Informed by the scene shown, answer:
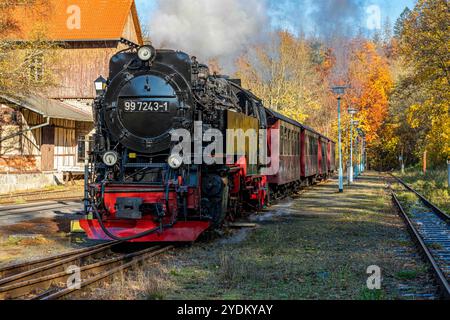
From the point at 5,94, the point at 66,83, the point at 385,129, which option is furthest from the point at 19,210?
the point at 385,129

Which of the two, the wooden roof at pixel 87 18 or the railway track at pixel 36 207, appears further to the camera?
the wooden roof at pixel 87 18

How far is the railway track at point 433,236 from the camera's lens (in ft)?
25.7

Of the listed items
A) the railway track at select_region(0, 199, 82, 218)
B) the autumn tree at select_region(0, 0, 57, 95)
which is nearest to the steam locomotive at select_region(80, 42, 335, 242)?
the railway track at select_region(0, 199, 82, 218)

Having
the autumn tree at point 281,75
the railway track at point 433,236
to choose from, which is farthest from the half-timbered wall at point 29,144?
the railway track at point 433,236

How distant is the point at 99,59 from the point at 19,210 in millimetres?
20007

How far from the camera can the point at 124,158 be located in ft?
35.8

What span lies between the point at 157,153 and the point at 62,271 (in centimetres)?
333

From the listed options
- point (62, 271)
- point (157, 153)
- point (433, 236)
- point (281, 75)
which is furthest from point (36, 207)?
point (281, 75)

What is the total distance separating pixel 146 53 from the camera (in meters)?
10.6

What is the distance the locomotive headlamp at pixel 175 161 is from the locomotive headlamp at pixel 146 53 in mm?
1940

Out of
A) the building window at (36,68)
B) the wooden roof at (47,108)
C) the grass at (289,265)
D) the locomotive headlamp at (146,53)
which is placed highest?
the building window at (36,68)

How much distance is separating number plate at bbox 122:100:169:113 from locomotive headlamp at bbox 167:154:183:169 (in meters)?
0.98

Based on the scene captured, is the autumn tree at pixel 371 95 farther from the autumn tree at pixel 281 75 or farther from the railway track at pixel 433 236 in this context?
the railway track at pixel 433 236

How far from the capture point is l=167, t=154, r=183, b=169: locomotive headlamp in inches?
402
